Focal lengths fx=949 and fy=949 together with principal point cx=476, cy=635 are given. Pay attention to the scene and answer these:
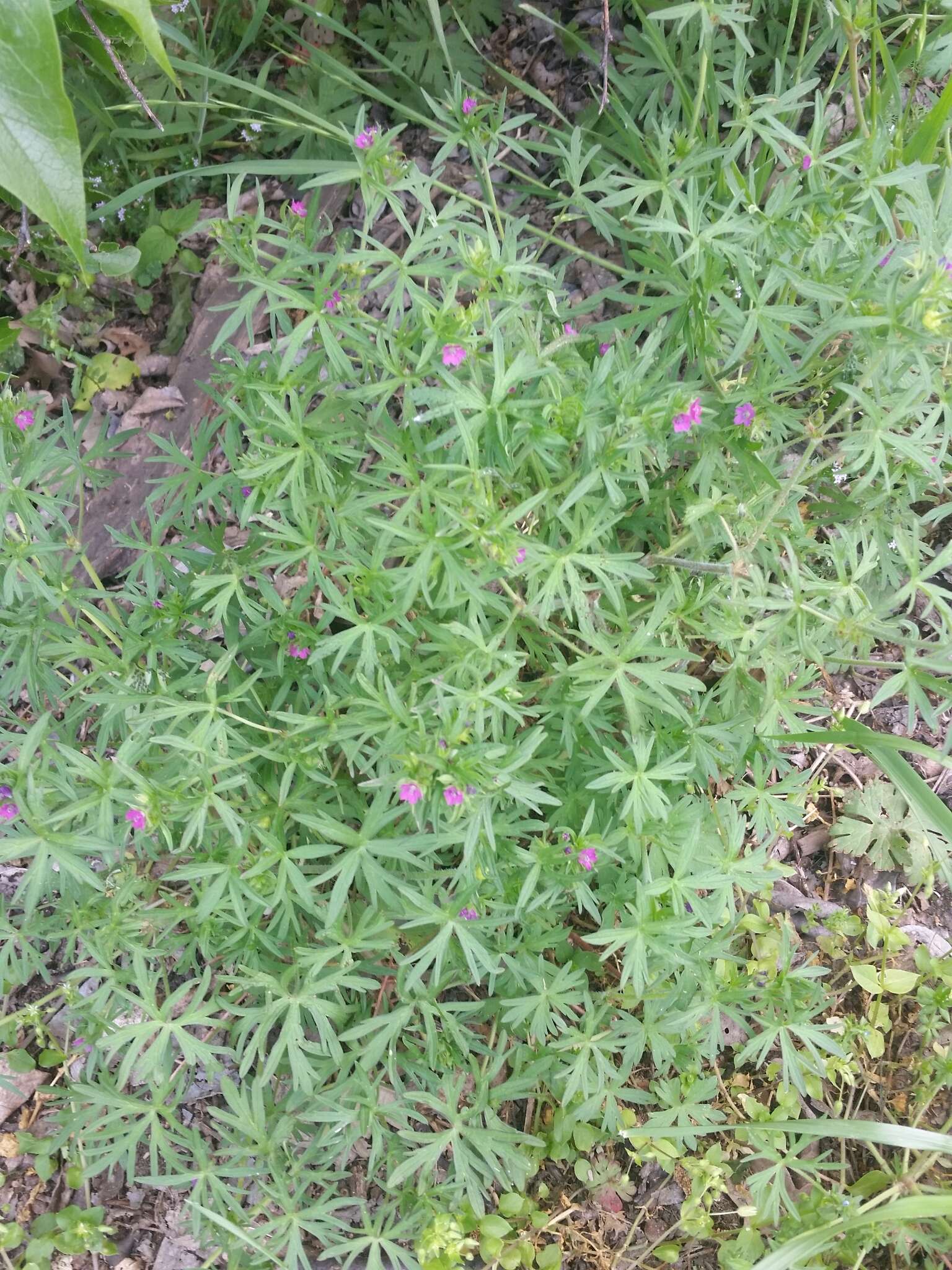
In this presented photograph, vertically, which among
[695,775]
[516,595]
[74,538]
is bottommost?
[695,775]

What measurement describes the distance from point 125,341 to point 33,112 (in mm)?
2655

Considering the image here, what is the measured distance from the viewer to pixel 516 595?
2090 millimetres

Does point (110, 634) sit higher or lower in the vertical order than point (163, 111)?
lower

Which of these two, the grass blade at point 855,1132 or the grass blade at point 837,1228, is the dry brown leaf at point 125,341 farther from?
the grass blade at point 837,1228

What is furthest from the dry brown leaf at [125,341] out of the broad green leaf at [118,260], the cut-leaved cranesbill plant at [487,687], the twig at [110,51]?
the cut-leaved cranesbill plant at [487,687]

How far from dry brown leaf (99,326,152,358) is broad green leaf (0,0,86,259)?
2.62 metres

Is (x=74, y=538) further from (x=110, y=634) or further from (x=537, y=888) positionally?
(x=537, y=888)

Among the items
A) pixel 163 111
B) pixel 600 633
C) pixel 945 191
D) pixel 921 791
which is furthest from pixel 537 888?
pixel 163 111

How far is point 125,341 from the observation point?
4.00 meters

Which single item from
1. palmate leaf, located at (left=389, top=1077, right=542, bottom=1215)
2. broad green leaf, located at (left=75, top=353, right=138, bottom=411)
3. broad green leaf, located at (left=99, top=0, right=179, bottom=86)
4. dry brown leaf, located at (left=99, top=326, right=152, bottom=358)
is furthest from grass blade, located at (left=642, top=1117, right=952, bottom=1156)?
dry brown leaf, located at (left=99, top=326, right=152, bottom=358)

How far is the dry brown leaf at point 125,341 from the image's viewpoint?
399 cm

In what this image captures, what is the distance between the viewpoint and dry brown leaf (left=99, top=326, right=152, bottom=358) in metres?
3.99

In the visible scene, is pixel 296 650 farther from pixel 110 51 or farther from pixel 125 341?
pixel 125 341

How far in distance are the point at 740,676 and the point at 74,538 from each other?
1669 millimetres
